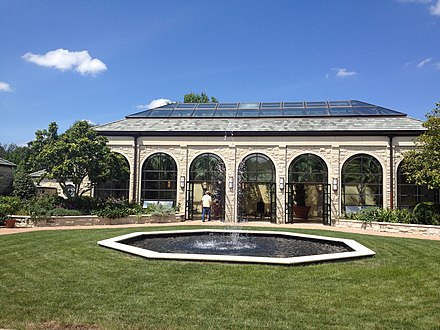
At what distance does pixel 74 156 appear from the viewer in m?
18.2

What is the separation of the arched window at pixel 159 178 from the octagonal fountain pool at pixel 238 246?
802 centimetres

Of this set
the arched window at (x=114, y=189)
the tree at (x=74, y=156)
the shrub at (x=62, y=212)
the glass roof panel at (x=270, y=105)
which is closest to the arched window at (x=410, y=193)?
the glass roof panel at (x=270, y=105)

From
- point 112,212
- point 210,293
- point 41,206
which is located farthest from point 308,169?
point 210,293

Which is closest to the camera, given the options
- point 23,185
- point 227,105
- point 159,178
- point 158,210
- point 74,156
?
point 74,156

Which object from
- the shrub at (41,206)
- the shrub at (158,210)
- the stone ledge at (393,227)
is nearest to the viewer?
the stone ledge at (393,227)

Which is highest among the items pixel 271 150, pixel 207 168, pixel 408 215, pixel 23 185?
pixel 271 150

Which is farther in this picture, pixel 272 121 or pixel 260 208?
pixel 260 208

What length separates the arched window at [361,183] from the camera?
19781 millimetres

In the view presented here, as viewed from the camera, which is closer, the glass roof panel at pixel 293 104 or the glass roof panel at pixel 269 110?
the glass roof panel at pixel 269 110

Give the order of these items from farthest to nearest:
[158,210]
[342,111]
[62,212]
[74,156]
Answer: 1. [342,111]
2. [158,210]
3. [74,156]
4. [62,212]

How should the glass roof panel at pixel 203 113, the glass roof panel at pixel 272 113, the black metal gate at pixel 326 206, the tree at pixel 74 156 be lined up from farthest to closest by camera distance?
the glass roof panel at pixel 203 113 → the glass roof panel at pixel 272 113 → the black metal gate at pixel 326 206 → the tree at pixel 74 156

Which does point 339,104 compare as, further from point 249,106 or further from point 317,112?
point 249,106

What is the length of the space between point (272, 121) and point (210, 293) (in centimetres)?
1769

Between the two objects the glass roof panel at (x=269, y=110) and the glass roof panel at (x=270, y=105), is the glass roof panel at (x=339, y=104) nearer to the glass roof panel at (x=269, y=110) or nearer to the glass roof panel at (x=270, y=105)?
the glass roof panel at (x=269, y=110)
